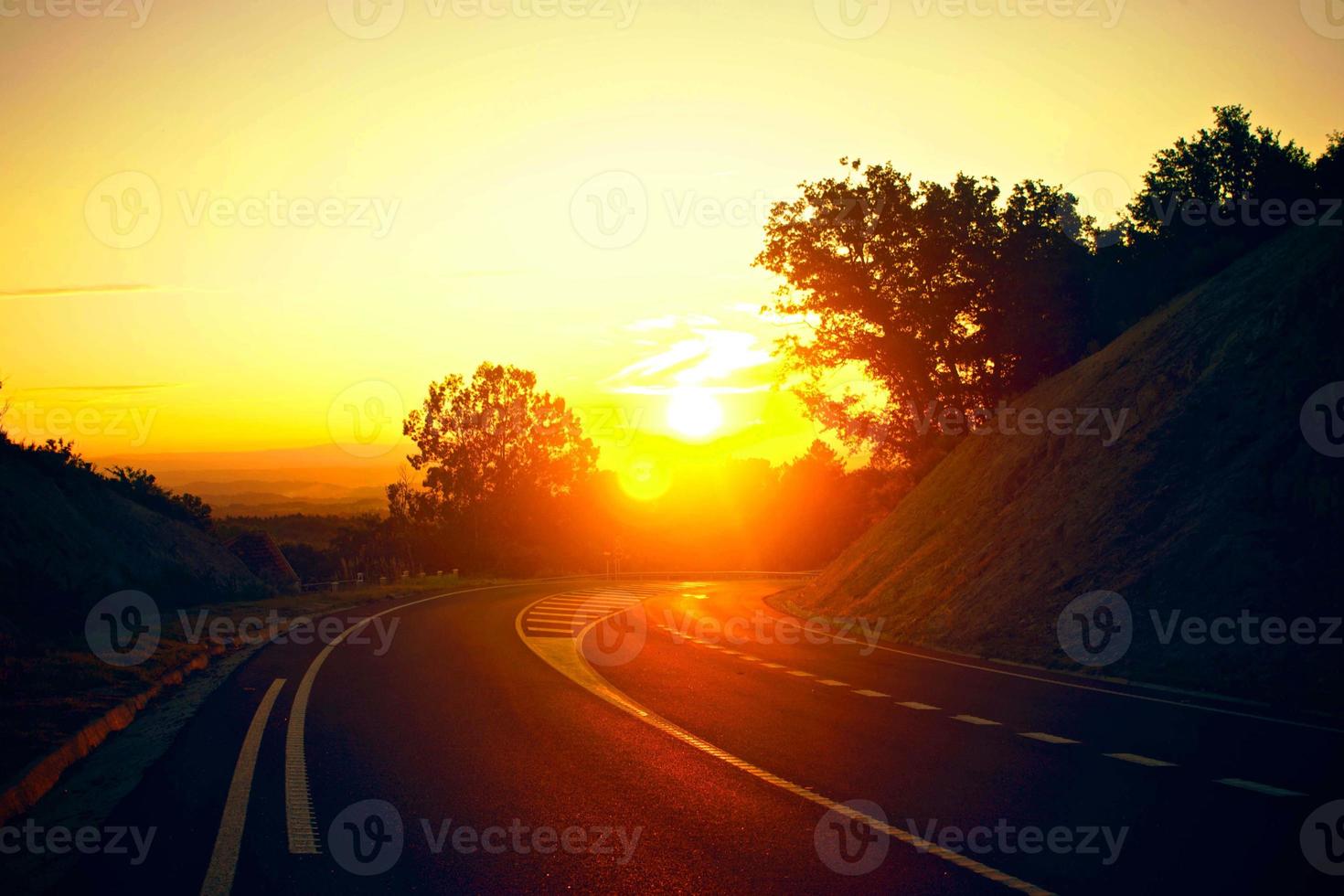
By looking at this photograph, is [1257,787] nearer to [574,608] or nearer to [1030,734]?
[1030,734]

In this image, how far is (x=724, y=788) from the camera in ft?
26.5

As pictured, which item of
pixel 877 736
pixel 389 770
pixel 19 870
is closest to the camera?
pixel 19 870

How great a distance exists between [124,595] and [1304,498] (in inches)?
963

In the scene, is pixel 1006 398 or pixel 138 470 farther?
pixel 138 470

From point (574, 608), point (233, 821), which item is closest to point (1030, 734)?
point (233, 821)

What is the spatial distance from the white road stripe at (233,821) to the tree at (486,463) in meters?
67.9

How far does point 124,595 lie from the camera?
2436 cm

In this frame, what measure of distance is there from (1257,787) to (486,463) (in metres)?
76.0

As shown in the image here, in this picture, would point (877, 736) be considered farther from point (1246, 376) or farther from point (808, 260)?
point (808, 260)

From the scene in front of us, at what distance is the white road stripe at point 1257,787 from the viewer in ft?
24.8

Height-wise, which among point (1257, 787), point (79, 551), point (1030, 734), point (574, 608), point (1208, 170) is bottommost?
point (574, 608)

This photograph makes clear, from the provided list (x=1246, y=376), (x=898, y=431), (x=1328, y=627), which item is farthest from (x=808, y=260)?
(x=1328, y=627)

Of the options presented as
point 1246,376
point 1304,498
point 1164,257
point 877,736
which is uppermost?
point 1164,257

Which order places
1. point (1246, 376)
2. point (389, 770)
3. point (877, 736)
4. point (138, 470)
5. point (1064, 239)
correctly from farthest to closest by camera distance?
point (138, 470)
point (1064, 239)
point (1246, 376)
point (877, 736)
point (389, 770)
